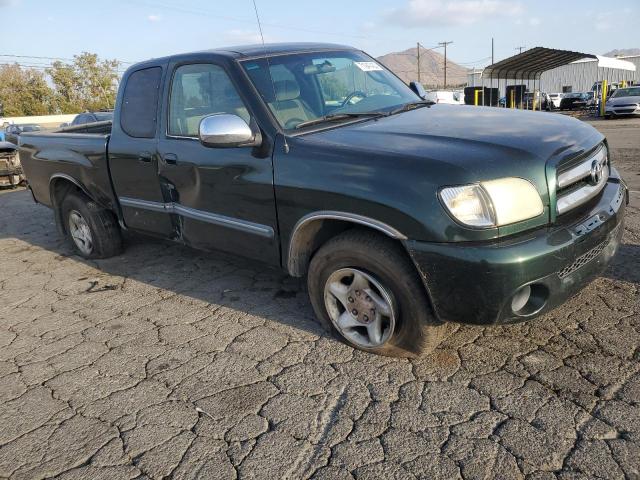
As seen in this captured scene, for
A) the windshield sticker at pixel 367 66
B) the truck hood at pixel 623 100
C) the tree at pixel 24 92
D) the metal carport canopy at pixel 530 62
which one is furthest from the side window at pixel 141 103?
the tree at pixel 24 92

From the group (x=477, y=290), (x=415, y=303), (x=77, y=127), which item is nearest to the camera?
(x=477, y=290)

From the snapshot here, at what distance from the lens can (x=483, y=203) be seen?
2492 mm

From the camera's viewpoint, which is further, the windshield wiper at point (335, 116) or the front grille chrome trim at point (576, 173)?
the windshield wiper at point (335, 116)

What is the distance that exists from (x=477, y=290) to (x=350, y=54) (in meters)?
2.49

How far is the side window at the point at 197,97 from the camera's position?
3.55 meters

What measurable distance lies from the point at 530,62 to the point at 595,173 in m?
26.1

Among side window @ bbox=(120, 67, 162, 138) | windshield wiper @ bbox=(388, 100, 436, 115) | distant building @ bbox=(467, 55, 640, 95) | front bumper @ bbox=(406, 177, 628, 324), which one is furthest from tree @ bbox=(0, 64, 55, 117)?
front bumper @ bbox=(406, 177, 628, 324)

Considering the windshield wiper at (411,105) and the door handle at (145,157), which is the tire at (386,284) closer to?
the windshield wiper at (411,105)

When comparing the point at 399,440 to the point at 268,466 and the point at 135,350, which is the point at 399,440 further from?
the point at 135,350

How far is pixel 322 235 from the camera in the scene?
3.21 metres

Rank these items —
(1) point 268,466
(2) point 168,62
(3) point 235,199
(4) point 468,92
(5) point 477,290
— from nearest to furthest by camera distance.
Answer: (1) point 268,466 < (5) point 477,290 < (3) point 235,199 < (2) point 168,62 < (4) point 468,92

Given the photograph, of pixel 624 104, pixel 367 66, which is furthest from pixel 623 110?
pixel 367 66

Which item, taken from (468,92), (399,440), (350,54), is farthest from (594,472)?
(468,92)

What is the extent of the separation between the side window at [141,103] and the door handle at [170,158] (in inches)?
11.2
